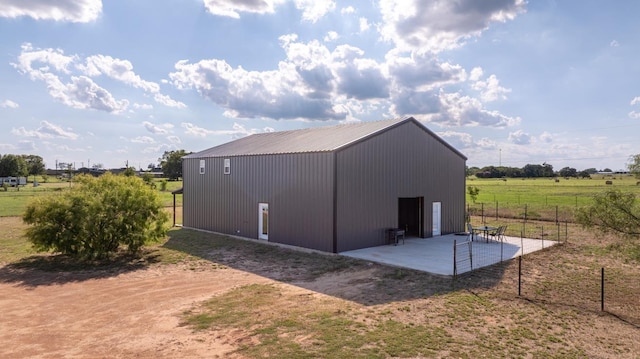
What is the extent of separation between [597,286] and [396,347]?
293 inches

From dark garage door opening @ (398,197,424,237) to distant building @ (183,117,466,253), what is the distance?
5cm

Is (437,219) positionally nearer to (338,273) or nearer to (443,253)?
(443,253)

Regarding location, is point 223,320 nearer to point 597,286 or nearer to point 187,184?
point 597,286

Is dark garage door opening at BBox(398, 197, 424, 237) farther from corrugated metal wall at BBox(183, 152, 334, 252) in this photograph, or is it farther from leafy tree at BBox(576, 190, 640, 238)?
leafy tree at BBox(576, 190, 640, 238)

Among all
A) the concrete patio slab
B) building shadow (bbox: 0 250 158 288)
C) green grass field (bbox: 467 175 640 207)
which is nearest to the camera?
building shadow (bbox: 0 250 158 288)

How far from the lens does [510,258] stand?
564 inches

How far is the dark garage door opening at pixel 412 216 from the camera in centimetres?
1945

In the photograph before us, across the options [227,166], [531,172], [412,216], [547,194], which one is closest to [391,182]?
[412,216]

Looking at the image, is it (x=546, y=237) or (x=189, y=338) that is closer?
(x=189, y=338)

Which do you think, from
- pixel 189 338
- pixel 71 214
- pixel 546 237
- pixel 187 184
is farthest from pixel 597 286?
pixel 187 184

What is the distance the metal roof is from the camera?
16.7 meters

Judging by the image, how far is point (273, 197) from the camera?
17.7 metres

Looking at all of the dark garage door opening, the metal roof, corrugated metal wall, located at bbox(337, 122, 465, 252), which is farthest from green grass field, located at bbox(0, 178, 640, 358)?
the dark garage door opening

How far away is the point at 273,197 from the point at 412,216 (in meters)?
7.40
